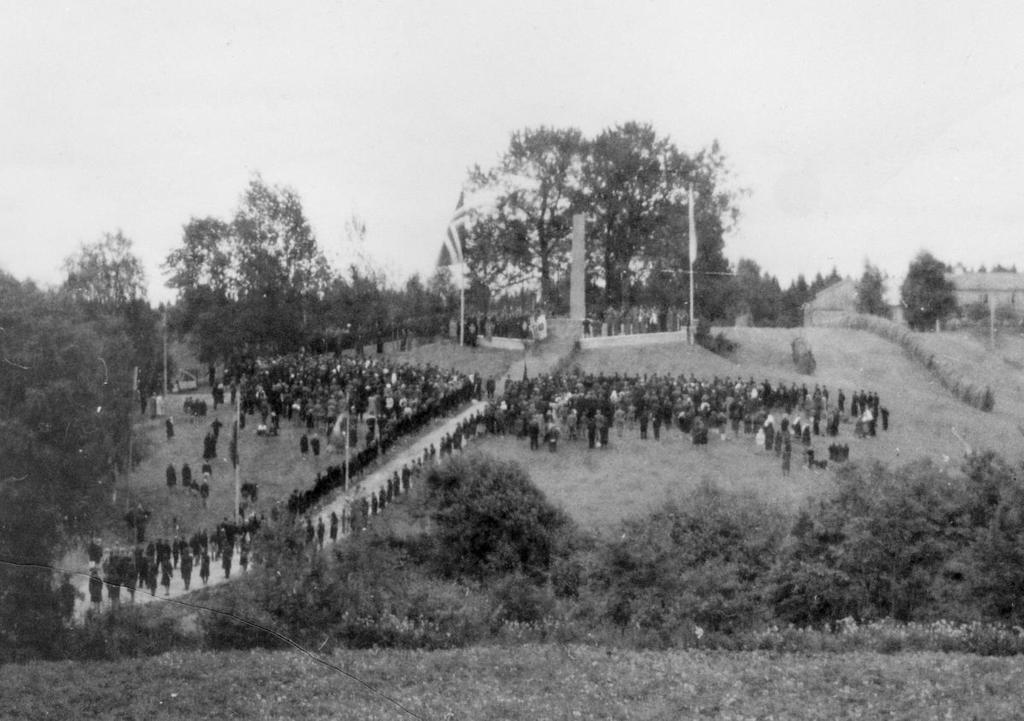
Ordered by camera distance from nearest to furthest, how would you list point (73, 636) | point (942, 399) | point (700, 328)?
point (73, 636)
point (942, 399)
point (700, 328)

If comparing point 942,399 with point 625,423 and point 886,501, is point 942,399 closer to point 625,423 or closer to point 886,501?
point 625,423

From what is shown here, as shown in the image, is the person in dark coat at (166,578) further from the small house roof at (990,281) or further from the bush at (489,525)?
the small house roof at (990,281)

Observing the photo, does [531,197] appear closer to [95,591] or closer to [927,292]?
[927,292]

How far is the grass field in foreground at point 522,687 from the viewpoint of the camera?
13.2 meters

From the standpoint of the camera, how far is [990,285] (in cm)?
6488

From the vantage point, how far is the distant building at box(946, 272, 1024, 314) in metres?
62.8

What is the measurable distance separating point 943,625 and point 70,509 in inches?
633

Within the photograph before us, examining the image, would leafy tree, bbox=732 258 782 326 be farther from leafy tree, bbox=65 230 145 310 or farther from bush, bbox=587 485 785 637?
bush, bbox=587 485 785 637

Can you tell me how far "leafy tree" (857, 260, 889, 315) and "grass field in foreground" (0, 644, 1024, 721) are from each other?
164 feet

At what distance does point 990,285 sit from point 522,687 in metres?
58.3


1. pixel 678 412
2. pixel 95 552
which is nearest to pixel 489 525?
pixel 95 552

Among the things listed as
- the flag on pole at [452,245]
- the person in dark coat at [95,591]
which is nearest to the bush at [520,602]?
the person in dark coat at [95,591]

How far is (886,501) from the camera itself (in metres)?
23.5

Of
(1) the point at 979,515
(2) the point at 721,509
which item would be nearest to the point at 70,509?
(2) the point at 721,509
